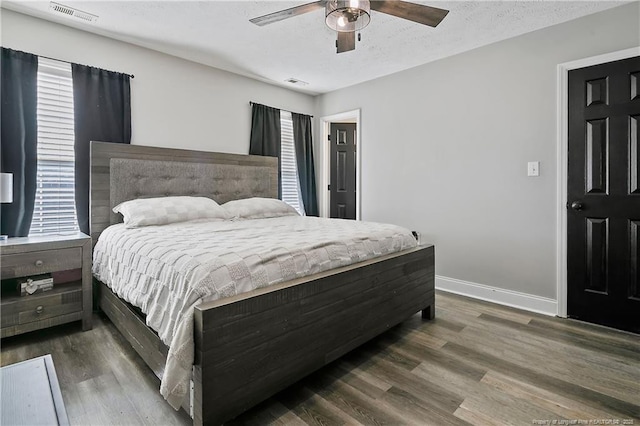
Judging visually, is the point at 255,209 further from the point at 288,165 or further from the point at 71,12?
the point at 71,12

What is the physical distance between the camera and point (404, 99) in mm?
3826

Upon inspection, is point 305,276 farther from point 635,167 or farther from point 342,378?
point 635,167

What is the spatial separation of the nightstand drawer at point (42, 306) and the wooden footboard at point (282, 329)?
1.71 metres

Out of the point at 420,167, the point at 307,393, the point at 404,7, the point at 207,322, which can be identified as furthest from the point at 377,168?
the point at 207,322

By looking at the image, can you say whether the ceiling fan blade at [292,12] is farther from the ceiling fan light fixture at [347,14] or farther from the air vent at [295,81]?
the air vent at [295,81]

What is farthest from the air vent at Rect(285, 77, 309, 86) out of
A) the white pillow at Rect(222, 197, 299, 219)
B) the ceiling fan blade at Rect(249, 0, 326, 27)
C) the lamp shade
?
the lamp shade

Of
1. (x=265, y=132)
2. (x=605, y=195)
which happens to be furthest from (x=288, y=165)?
(x=605, y=195)

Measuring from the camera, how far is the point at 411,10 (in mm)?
1906

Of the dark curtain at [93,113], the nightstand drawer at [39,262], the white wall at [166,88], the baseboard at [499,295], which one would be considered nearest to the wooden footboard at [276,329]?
the nightstand drawer at [39,262]

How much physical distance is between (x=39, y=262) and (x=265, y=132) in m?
2.72

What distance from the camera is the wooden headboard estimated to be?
9.42 feet

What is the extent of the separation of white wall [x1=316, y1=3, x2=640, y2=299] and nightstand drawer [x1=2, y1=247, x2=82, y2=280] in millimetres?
3131

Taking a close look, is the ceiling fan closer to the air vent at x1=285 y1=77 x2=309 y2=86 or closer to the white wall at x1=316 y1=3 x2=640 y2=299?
the white wall at x1=316 y1=3 x2=640 y2=299

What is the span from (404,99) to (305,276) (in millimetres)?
2907
